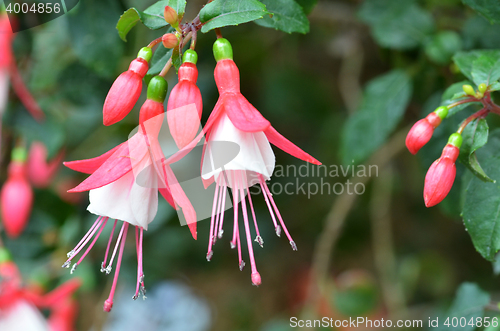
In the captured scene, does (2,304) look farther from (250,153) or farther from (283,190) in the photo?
(283,190)

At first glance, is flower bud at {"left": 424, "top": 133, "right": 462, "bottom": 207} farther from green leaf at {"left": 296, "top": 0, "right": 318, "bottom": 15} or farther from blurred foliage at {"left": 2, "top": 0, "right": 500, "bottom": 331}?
green leaf at {"left": 296, "top": 0, "right": 318, "bottom": 15}

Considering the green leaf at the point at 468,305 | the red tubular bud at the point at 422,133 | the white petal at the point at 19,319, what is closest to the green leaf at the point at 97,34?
the white petal at the point at 19,319

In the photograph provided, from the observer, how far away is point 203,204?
0.57m

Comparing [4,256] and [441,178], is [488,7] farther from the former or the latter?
[4,256]

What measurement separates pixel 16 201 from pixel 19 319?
251 millimetres

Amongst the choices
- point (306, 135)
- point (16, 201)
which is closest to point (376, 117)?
point (306, 135)

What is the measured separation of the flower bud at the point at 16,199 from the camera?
0.85m

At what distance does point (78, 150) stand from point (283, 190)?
73 cm

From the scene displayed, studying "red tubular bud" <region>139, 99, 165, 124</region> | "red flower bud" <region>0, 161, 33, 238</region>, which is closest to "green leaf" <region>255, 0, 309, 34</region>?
"red tubular bud" <region>139, 99, 165, 124</region>

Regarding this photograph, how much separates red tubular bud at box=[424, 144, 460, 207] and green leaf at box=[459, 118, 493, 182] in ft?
0.11

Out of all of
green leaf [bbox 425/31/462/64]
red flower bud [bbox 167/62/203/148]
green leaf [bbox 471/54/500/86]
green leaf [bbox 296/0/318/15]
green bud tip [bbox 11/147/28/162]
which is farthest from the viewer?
green bud tip [bbox 11/147/28/162]

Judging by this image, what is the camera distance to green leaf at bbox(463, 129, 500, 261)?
537mm

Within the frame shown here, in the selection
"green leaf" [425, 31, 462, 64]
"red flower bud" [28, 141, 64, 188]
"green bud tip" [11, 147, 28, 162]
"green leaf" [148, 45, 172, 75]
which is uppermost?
"green leaf" [148, 45, 172, 75]

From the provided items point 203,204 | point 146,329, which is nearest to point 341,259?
point 146,329
